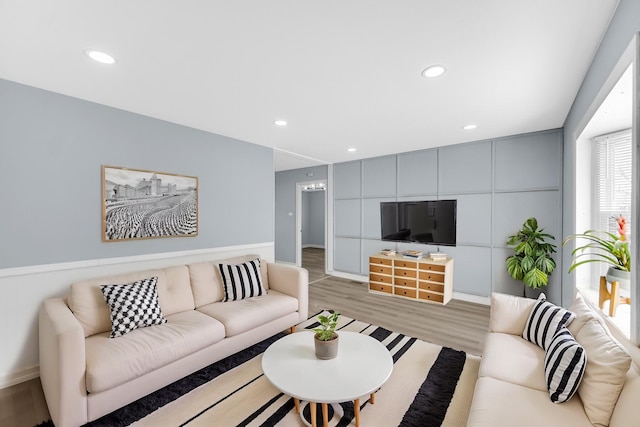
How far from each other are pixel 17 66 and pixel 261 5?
198 cm

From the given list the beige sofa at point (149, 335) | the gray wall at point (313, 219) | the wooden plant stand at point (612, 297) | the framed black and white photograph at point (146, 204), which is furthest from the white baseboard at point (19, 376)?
the gray wall at point (313, 219)

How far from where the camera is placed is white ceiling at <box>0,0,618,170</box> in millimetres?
1450

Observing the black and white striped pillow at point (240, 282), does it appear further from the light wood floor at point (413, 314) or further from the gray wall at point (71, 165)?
the light wood floor at point (413, 314)

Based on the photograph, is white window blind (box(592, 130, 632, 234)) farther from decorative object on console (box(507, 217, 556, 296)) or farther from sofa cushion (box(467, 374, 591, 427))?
sofa cushion (box(467, 374, 591, 427))

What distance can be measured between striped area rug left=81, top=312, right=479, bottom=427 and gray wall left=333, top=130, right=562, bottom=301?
202 centimetres

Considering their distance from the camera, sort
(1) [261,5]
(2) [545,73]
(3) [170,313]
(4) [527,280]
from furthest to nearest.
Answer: (4) [527,280]
(3) [170,313]
(2) [545,73]
(1) [261,5]

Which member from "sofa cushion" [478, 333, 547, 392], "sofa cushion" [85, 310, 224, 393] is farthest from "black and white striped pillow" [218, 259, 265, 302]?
"sofa cushion" [478, 333, 547, 392]

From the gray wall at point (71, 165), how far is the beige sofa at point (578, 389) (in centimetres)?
319

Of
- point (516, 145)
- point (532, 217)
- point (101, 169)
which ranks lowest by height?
point (532, 217)

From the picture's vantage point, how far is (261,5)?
140cm

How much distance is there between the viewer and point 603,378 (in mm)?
1248

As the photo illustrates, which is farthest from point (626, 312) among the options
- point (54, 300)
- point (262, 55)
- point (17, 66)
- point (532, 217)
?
point (17, 66)

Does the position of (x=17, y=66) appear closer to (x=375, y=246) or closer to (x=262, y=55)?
(x=262, y=55)

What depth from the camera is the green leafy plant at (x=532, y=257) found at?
3395mm
